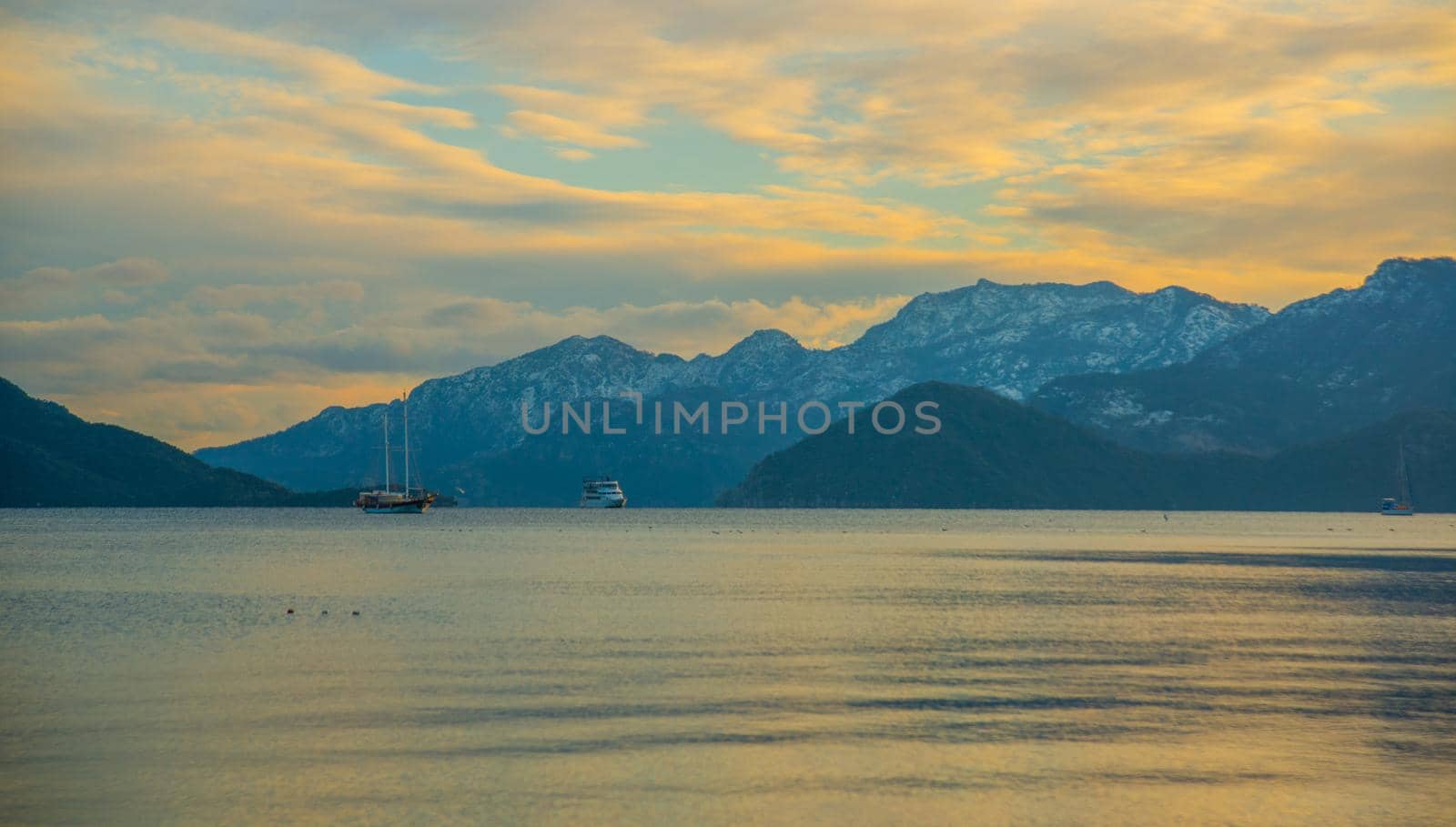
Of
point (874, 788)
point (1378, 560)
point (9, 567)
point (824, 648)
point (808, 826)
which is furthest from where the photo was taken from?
point (1378, 560)

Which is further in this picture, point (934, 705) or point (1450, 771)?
point (934, 705)

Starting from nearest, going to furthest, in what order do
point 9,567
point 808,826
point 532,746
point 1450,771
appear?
point 808,826 → point 1450,771 → point 532,746 → point 9,567

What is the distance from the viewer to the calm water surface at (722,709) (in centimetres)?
4256

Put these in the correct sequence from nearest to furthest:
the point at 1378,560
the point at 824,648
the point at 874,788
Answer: the point at 874,788 < the point at 824,648 < the point at 1378,560

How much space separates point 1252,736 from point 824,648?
3085 centimetres

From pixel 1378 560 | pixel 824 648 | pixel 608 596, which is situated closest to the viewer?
pixel 824 648

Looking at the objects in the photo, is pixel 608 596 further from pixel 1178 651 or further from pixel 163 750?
pixel 163 750

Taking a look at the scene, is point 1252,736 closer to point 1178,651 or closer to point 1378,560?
point 1178,651

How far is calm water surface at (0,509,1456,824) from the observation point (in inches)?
1676

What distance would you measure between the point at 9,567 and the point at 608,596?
81.5 meters

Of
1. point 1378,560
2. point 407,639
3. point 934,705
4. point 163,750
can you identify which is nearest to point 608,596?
point 407,639

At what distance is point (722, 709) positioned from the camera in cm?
5844

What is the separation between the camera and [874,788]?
145 feet

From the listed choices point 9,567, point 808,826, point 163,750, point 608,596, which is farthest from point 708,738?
point 9,567
